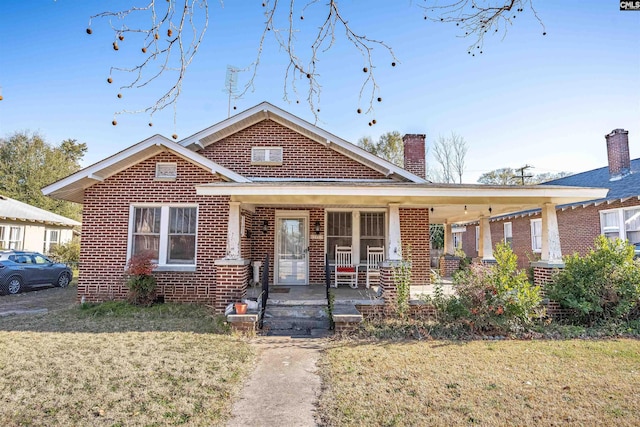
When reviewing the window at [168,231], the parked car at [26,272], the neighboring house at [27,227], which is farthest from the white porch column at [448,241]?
the neighboring house at [27,227]

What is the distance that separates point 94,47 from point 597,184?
19.0 meters

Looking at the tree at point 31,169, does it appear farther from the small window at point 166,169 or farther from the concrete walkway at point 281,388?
the concrete walkway at point 281,388

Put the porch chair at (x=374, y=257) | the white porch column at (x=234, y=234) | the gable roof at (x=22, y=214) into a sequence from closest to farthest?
the white porch column at (x=234, y=234) → the porch chair at (x=374, y=257) → the gable roof at (x=22, y=214)

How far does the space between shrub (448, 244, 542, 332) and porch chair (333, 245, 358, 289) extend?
3610mm

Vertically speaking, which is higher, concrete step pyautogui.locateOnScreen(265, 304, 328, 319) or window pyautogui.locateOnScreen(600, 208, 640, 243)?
window pyautogui.locateOnScreen(600, 208, 640, 243)

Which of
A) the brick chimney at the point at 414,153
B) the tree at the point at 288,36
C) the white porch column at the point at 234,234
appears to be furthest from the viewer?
the brick chimney at the point at 414,153

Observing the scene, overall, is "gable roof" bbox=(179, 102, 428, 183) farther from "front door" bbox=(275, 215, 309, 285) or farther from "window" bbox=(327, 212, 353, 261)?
"front door" bbox=(275, 215, 309, 285)

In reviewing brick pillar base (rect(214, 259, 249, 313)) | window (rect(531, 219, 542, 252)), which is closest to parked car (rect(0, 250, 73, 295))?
brick pillar base (rect(214, 259, 249, 313))

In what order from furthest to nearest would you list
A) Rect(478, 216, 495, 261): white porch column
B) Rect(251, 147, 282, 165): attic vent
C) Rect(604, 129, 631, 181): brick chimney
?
1. Rect(604, 129, 631, 181): brick chimney
2. Rect(478, 216, 495, 261): white porch column
3. Rect(251, 147, 282, 165): attic vent

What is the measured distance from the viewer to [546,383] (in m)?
4.43

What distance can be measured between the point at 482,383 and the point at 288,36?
4545 mm

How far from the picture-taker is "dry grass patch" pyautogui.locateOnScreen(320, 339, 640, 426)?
3.60 meters

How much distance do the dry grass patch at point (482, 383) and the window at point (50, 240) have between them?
870 inches

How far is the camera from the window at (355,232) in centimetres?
1104
